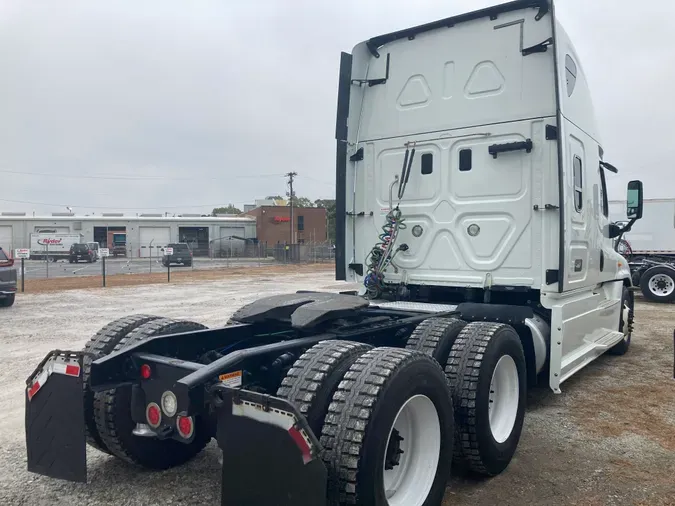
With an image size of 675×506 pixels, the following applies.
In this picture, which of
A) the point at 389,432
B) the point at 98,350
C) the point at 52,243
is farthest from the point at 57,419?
the point at 52,243

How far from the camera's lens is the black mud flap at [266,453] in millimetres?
2404

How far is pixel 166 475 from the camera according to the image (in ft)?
12.6

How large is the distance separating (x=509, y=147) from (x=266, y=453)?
3.82 meters

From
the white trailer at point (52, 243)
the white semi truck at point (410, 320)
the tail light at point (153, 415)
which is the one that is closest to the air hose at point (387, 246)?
the white semi truck at point (410, 320)

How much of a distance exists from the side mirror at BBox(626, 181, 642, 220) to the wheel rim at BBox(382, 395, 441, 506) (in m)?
4.58

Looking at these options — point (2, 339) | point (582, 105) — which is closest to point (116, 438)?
point (582, 105)

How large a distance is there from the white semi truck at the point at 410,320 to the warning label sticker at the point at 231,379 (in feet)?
0.04

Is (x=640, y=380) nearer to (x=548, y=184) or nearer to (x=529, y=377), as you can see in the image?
(x=529, y=377)

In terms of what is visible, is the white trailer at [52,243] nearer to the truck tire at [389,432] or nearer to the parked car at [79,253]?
the parked car at [79,253]

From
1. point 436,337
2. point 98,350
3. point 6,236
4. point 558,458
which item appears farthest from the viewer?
point 6,236

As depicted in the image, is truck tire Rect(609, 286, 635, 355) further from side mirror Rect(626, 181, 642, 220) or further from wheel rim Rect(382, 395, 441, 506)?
wheel rim Rect(382, 395, 441, 506)

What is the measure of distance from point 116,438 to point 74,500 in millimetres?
467

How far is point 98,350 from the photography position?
385 centimetres

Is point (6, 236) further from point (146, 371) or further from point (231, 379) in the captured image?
point (231, 379)
